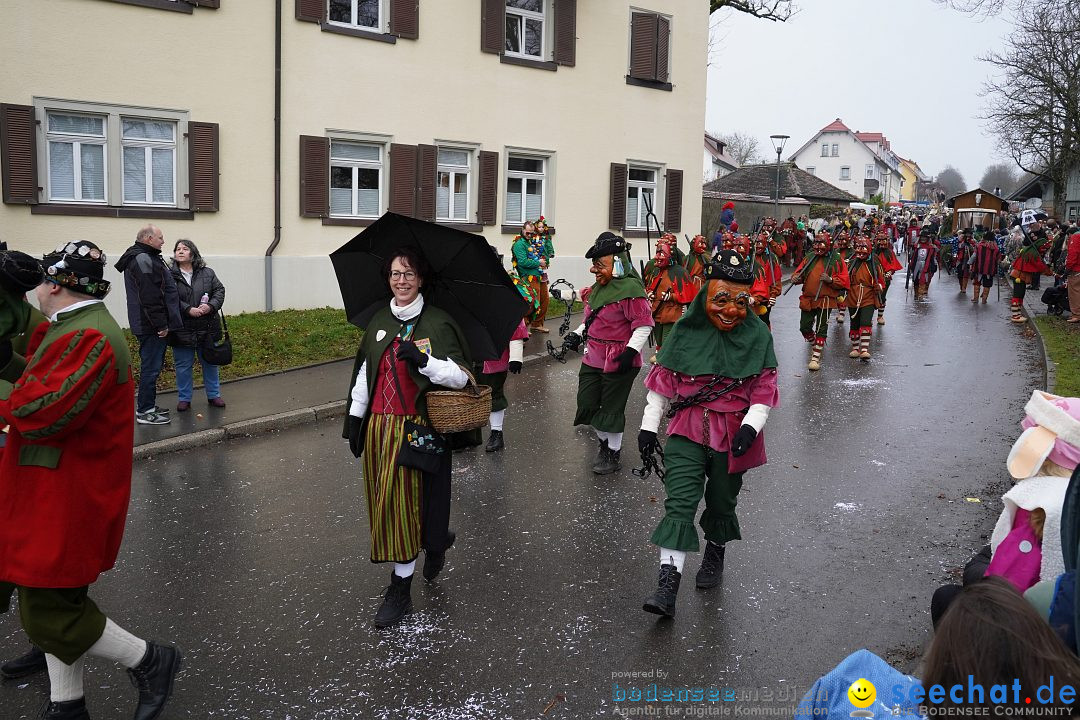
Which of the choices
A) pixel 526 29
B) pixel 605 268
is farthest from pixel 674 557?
pixel 526 29

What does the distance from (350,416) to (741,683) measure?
2364 mm

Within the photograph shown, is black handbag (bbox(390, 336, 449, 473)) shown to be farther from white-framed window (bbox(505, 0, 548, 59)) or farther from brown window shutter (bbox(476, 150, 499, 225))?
white-framed window (bbox(505, 0, 548, 59))

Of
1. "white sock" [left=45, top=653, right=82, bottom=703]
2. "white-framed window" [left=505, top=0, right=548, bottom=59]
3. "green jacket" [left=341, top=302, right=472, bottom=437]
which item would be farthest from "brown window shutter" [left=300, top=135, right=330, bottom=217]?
"white sock" [left=45, top=653, right=82, bottom=703]

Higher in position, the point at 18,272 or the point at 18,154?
the point at 18,154

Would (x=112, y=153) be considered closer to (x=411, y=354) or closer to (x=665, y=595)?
(x=411, y=354)

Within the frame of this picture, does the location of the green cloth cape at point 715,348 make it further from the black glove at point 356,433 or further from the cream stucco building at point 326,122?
the cream stucco building at point 326,122

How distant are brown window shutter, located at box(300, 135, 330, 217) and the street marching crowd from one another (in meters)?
9.99

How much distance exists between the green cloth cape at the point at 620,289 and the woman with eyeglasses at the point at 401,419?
3.08 m

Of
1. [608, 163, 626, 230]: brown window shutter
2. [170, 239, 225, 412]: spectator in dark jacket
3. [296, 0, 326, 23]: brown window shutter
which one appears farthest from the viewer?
[608, 163, 626, 230]: brown window shutter

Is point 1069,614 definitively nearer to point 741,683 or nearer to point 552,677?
point 741,683

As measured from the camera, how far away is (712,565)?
5461 millimetres

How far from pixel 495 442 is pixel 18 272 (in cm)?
485

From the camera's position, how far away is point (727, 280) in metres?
5.18

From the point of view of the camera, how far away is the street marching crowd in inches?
123
